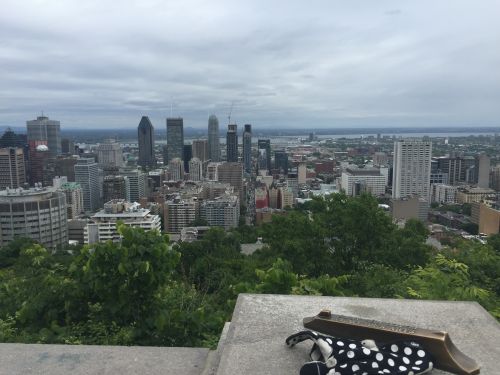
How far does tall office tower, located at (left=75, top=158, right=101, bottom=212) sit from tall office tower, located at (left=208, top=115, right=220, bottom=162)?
1317 inches

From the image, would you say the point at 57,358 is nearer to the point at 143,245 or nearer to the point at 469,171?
the point at 143,245

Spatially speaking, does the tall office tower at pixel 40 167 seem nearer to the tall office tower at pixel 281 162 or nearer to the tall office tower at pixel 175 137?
the tall office tower at pixel 175 137

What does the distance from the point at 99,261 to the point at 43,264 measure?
441 centimetres

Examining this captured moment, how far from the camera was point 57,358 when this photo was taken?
2.10 metres

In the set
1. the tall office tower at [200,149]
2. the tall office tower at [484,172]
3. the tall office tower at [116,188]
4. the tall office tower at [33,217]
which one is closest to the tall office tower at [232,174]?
the tall office tower at [116,188]

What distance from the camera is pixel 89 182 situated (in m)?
50.9

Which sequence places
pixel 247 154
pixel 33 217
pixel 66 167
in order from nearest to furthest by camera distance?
pixel 33 217
pixel 66 167
pixel 247 154

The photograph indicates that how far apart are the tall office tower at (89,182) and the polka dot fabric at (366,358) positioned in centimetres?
5006

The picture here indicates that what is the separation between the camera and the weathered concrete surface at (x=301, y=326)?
1767 mm

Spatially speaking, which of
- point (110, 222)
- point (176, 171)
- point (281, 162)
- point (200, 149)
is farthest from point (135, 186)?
point (200, 149)

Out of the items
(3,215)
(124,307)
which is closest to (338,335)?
(124,307)

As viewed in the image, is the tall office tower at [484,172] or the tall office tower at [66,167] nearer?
the tall office tower at [484,172]

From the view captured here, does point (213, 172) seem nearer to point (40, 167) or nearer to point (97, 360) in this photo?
point (40, 167)

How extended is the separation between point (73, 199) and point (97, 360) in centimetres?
4372
